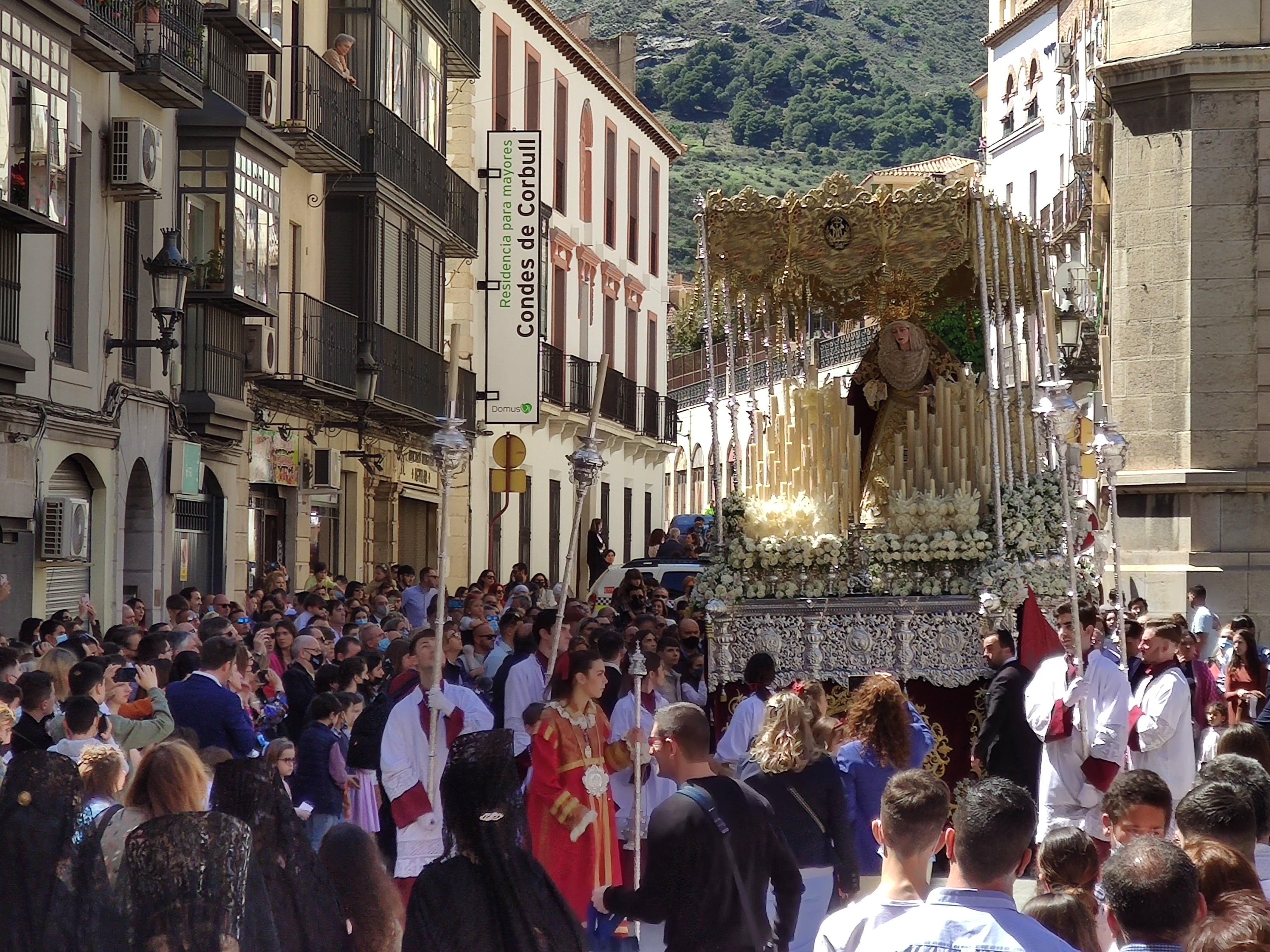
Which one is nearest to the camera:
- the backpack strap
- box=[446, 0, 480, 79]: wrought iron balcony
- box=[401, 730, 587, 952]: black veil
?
box=[401, 730, 587, 952]: black veil

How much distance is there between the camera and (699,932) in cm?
655

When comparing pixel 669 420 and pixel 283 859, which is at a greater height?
pixel 669 420

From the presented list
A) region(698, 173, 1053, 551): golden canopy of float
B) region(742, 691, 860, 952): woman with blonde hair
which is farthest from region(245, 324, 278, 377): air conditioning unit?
region(742, 691, 860, 952): woman with blonde hair

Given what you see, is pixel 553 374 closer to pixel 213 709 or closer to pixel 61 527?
pixel 61 527

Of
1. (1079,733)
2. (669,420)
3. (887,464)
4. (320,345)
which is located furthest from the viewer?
(669,420)

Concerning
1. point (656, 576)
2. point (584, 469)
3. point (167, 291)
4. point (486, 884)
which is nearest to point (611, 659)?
point (584, 469)

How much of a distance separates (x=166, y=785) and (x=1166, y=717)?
18.5 feet

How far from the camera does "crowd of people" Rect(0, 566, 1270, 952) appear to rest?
5.21 meters

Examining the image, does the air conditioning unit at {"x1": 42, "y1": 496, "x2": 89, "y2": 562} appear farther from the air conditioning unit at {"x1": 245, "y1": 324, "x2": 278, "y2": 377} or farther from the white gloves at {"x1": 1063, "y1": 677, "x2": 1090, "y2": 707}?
the white gloves at {"x1": 1063, "y1": 677, "x2": 1090, "y2": 707}

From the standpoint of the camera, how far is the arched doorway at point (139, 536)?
66.8 feet

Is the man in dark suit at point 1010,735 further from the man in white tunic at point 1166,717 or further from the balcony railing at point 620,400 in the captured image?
the balcony railing at point 620,400

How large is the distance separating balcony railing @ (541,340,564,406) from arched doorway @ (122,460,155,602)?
16609 millimetres

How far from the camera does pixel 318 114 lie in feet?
81.7

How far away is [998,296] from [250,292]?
10400mm
